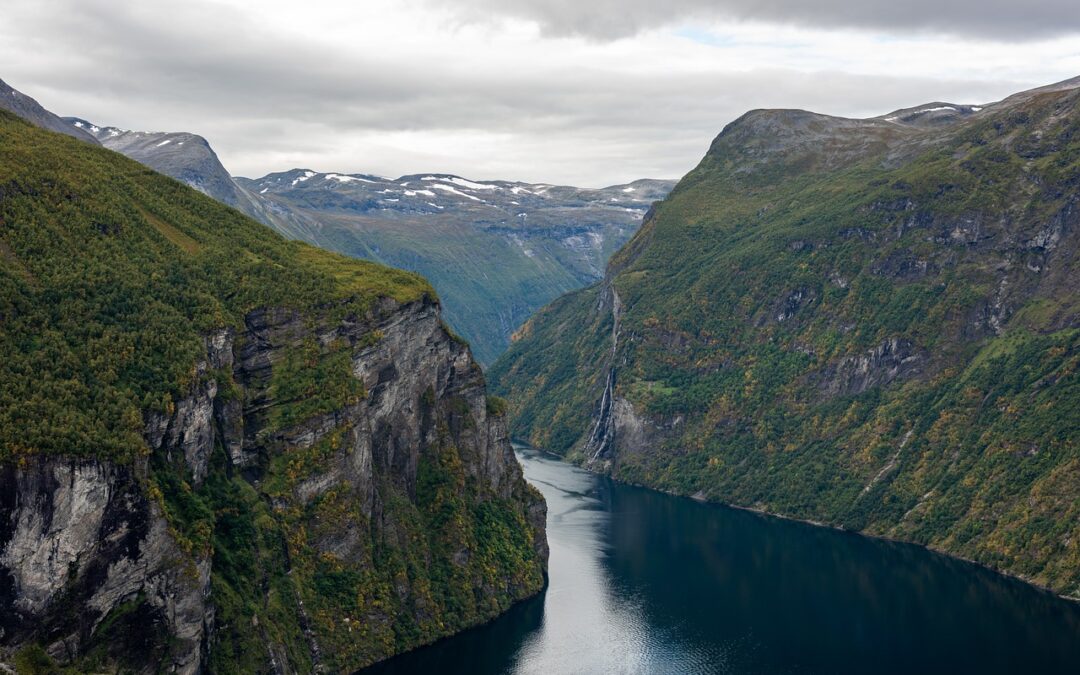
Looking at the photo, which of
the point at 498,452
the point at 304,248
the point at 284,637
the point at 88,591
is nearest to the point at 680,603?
the point at 498,452

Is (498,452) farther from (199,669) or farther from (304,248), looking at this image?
(199,669)

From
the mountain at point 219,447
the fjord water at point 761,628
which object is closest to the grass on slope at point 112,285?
the mountain at point 219,447

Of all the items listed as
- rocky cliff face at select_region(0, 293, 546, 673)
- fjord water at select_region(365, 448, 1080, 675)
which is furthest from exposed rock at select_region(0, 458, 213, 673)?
fjord water at select_region(365, 448, 1080, 675)

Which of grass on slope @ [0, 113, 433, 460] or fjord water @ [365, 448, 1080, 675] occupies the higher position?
grass on slope @ [0, 113, 433, 460]

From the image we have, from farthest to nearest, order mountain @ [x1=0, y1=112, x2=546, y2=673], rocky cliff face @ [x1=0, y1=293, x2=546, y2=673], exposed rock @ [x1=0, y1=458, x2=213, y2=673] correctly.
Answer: mountain @ [x1=0, y1=112, x2=546, y2=673], rocky cliff face @ [x1=0, y1=293, x2=546, y2=673], exposed rock @ [x1=0, y1=458, x2=213, y2=673]

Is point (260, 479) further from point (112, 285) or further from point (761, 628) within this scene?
point (761, 628)

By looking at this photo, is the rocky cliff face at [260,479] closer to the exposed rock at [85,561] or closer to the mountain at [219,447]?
the exposed rock at [85,561]

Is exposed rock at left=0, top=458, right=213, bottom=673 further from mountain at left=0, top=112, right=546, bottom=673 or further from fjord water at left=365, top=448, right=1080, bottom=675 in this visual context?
fjord water at left=365, top=448, right=1080, bottom=675

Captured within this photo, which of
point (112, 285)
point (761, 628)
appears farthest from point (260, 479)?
point (761, 628)
